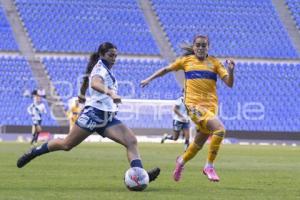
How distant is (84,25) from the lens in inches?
1575

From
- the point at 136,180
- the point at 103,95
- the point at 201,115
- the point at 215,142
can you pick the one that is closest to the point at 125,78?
the point at 201,115

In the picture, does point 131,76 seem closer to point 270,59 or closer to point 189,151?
point 270,59

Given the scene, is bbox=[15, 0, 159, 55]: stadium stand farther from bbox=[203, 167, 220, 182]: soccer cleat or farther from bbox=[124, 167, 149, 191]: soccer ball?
bbox=[124, 167, 149, 191]: soccer ball

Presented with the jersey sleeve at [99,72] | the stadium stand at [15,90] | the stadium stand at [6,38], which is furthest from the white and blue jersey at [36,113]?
the jersey sleeve at [99,72]

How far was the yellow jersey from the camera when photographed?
40.6ft

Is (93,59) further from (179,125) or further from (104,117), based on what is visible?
(179,125)

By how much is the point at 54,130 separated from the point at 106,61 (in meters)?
25.4

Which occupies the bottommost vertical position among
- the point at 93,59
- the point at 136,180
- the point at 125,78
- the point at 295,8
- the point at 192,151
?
the point at 125,78

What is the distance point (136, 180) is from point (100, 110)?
43.2 inches

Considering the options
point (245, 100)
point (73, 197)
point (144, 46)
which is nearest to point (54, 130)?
point (144, 46)

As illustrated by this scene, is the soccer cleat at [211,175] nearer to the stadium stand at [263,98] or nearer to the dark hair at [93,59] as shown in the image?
the dark hair at [93,59]

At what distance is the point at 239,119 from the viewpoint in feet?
123

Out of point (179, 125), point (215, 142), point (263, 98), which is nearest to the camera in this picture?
point (215, 142)

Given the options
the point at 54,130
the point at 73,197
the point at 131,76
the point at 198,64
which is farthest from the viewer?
the point at 131,76
